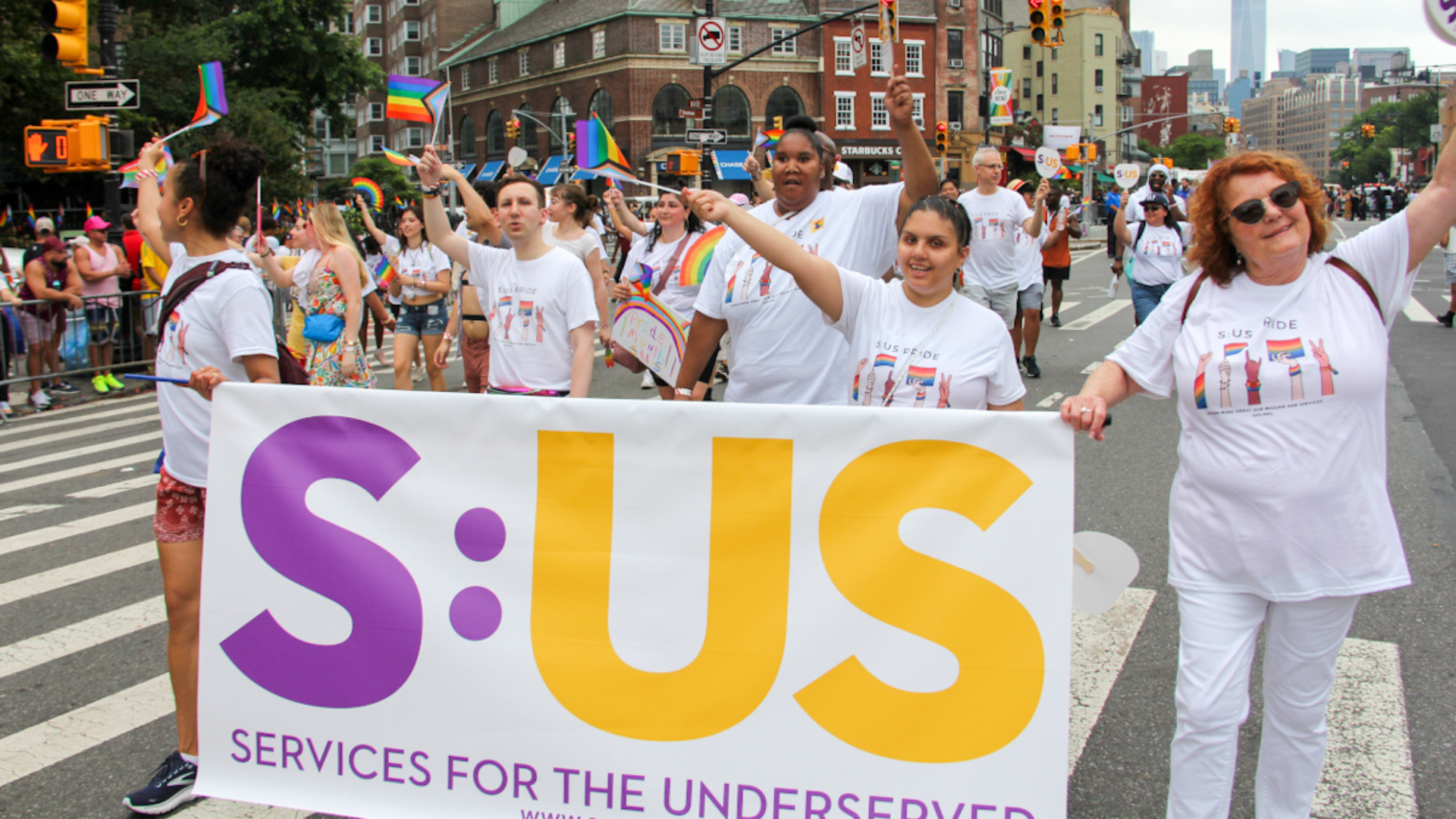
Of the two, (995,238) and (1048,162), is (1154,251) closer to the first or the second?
(995,238)

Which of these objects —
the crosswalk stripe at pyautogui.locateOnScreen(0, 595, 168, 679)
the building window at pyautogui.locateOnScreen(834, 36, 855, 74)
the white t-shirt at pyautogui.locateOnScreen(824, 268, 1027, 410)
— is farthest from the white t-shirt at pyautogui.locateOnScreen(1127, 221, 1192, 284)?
the building window at pyautogui.locateOnScreen(834, 36, 855, 74)

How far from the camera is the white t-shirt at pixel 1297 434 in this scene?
2744 mm

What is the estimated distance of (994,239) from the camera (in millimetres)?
10383

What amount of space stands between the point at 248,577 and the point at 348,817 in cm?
71

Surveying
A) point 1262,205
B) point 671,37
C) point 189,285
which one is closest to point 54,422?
point 189,285

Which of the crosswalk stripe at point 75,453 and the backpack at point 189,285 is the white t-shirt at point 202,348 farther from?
the crosswalk stripe at point 75,453

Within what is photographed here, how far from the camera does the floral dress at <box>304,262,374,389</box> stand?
7922 millimetres

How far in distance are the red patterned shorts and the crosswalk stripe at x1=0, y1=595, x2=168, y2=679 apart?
1.60m

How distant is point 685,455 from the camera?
305 centimetres

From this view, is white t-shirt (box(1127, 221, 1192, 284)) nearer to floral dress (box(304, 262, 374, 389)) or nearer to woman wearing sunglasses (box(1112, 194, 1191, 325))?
woman wearing sunglasses (box(1112, 194, 1191, 325))

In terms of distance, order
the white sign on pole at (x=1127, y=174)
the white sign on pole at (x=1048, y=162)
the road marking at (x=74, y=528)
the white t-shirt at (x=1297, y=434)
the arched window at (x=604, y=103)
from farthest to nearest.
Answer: the arched window at (x=604, y=103) → the white sign on pole at (x=1127, y=174) → the white sign on pole at (x=1048, y=162) → the road marking at (x=74, y=528) → the white t-shirt at (x=1297, y=434)

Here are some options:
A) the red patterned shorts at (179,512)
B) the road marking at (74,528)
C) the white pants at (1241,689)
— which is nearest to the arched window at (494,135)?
the road marking at (74,528)

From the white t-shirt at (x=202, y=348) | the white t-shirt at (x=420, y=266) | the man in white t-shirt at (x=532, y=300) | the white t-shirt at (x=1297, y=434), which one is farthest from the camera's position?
the white t-shirt at (x=420, y=266)

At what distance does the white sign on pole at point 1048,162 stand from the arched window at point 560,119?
4982 cm
